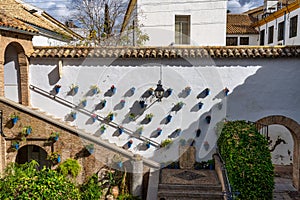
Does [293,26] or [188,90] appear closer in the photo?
[188,90]

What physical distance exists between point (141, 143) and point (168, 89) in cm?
204

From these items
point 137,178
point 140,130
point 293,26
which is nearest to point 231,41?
point 293,26

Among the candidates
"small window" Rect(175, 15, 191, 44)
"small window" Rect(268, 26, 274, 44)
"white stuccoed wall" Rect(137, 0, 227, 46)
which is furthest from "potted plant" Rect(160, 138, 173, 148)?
"small window" Rect(268, 26, 274, 44)

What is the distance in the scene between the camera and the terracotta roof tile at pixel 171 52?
959 cm

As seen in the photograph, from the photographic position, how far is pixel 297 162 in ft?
32.6

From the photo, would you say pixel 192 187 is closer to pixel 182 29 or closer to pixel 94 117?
pixel 94 117

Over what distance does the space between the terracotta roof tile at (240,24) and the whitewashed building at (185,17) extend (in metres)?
11.8

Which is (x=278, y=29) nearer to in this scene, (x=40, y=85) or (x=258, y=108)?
(x=258, y=108)

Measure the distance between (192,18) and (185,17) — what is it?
37 centimetres

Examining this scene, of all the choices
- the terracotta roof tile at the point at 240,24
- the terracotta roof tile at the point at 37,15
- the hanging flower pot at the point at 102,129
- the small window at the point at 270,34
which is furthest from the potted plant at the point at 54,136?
the terracotta roof tile at the point at 240,24

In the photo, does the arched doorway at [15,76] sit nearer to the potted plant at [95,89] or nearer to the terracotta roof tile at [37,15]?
the terracotta roof tile at [37,15]

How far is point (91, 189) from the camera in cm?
894

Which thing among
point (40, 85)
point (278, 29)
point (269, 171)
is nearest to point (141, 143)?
point (40, 85)

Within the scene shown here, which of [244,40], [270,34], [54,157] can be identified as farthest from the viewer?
[244,40]
